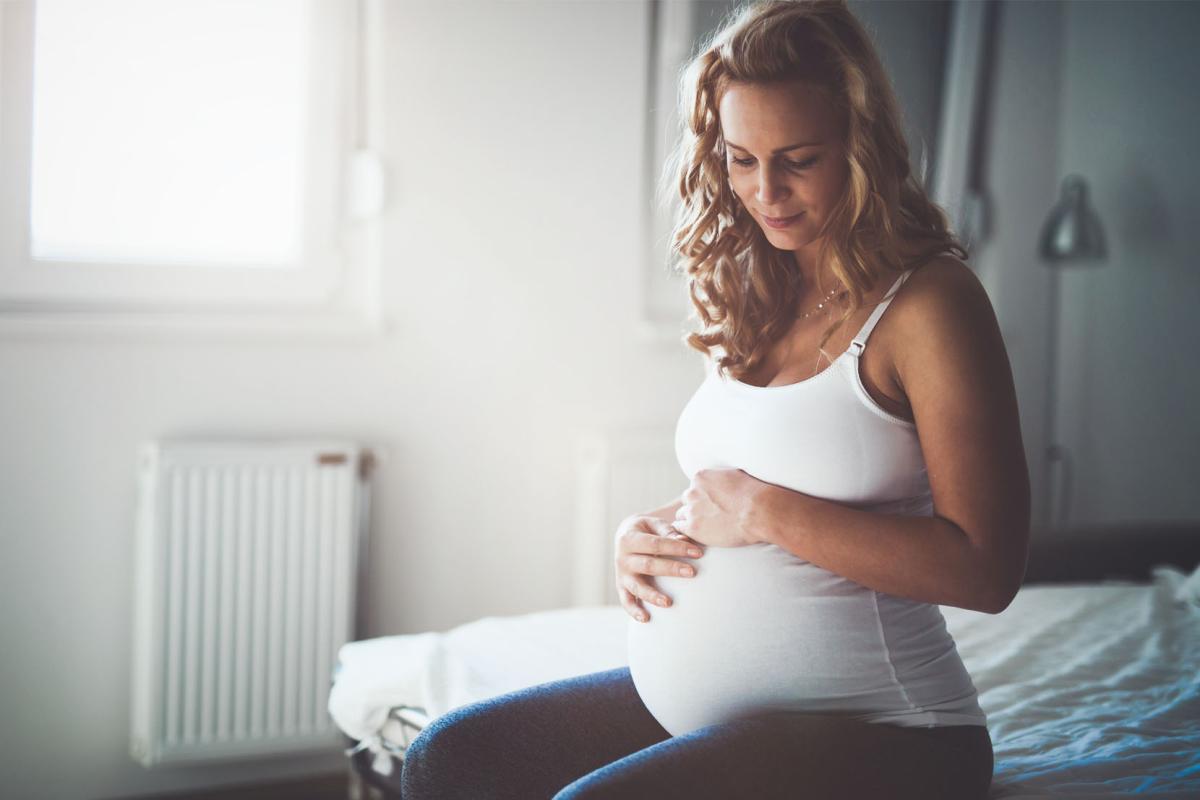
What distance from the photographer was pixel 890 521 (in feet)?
2.99

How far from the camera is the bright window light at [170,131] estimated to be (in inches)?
75.4

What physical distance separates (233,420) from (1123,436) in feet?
7.79

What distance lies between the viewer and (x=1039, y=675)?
57.0 inches

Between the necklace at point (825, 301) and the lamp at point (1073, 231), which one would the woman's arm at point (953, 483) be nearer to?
the necklace at point (825, 301)

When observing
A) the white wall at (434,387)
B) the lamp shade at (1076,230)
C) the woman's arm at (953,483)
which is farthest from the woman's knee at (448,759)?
the lamp shade at (1076,230)

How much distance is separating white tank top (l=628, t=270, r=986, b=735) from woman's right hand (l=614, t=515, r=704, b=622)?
0.11 feet

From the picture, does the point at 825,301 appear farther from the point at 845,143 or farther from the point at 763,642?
the point at 763,642

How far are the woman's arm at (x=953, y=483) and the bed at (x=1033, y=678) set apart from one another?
0.32 meters

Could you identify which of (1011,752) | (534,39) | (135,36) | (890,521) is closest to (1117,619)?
(1011,752)

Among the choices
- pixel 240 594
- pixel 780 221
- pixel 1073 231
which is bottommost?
pixel 240 594

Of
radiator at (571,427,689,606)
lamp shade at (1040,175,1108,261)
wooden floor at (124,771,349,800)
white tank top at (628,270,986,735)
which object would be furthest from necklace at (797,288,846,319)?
lamp shade at (1040,175,1108,261)

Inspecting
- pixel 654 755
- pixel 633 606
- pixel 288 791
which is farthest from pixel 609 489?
pixel 654 755

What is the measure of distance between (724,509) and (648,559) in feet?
0.42

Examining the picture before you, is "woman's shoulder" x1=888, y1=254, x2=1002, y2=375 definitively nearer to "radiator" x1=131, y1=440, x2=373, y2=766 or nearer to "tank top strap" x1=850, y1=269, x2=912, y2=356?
"tank top strap" x1=850, y1=269, x2=912, y2=356
